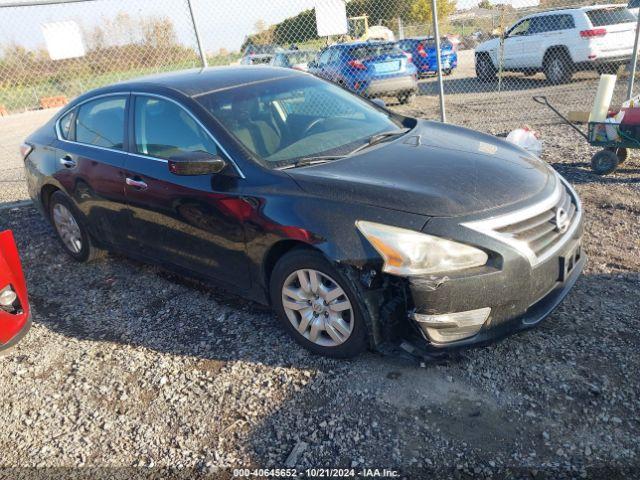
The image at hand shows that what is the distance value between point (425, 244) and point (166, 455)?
1653 millimetres

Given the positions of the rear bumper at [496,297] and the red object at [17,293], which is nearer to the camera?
the rear bumper at [496,297]

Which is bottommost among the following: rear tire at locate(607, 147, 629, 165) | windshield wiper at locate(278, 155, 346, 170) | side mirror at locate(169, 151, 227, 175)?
rear tire at locate(607, 147, 629, 165)

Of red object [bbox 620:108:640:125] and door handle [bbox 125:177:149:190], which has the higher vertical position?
door handle [bbox 125:177:149:190]

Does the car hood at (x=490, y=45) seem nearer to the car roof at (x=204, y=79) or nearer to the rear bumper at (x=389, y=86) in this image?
the rear bumper at (x=389, y=86)

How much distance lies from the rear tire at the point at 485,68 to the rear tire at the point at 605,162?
9.39m

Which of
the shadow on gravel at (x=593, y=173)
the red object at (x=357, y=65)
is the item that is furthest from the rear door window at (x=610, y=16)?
the shadow on gravel at (x=593, y=173)

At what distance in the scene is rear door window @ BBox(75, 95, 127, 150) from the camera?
13.6 feet

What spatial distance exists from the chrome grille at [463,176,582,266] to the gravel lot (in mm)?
621

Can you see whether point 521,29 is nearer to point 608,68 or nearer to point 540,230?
point 608,68

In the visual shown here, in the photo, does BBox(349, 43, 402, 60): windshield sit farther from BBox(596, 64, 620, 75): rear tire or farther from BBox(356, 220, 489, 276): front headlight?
BBox(356, 220, 489, 276): front headlight

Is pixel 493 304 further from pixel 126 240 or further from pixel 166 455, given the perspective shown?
pixel 126 240

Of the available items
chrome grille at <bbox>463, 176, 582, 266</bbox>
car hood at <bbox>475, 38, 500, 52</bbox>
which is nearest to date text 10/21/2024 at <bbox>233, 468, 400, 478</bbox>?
chrome grille at <bbox>463, 176, 582, 266</bbox>

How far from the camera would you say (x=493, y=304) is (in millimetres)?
2711

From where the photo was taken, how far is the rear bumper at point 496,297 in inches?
104
